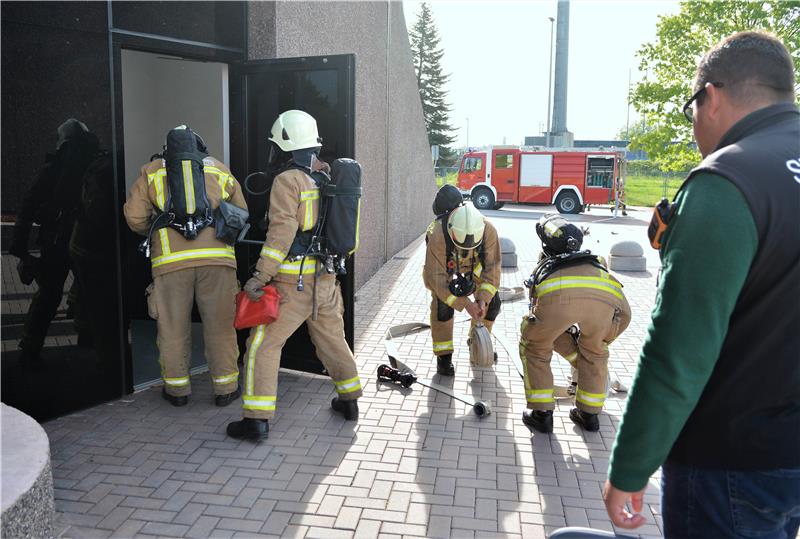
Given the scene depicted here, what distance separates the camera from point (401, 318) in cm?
784

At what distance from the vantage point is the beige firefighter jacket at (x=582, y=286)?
171 inches

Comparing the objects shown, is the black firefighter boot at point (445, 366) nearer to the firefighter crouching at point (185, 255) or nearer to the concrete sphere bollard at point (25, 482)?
the firefighter crouching at point (185, 255)

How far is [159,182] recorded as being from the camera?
4.62m

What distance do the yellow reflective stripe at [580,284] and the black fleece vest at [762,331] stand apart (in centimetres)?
252

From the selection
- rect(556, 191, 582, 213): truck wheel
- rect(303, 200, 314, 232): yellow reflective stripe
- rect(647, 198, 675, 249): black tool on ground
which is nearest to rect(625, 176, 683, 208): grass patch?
rect(556, 191, 582, 213): truck wheel

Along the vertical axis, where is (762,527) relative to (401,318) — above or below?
above

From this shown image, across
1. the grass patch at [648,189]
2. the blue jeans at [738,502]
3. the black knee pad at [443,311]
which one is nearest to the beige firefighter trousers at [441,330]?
the black knee pad at [443,311]

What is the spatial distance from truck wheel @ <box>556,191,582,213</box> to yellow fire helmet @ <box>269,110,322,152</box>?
22.2 m

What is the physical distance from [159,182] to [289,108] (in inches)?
55.5

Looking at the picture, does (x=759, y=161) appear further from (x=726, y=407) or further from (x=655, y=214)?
(x=726, y=407)

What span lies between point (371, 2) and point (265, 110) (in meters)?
5.15

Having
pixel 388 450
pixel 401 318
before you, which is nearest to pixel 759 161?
pixel 388 450

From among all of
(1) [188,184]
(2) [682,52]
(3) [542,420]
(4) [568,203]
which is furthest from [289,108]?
(4) [568,203]

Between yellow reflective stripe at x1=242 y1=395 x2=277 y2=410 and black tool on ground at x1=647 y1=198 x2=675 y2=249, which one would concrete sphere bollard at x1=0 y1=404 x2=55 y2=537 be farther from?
black tool on ground at x1=647 y1=198 x2=675 y2=249
